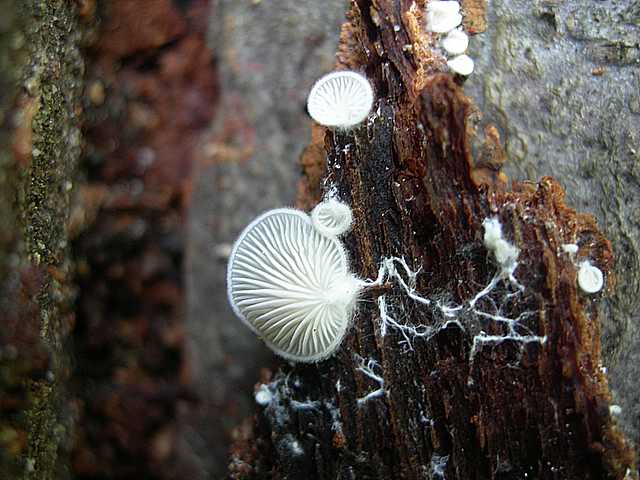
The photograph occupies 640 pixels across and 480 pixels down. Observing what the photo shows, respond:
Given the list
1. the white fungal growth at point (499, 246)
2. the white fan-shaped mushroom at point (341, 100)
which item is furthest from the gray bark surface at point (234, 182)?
the white fungal growth at point (499, 246)

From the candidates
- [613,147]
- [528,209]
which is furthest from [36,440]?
[613,147]

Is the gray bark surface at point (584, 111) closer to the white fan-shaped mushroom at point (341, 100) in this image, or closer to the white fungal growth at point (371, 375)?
the white fan-shaped mushroom at point (341, 100)

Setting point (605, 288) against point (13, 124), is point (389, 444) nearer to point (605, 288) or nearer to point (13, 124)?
point (605, 288)

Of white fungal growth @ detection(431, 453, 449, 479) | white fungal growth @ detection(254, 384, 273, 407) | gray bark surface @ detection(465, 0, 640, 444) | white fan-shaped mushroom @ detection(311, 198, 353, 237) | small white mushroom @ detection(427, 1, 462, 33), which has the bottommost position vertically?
white fungal growth @ detection(431, 453, 449, 479)

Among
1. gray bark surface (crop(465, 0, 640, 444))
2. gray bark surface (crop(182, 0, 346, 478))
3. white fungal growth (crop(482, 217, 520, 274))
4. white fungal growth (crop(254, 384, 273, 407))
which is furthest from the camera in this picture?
gray bark surface (crop(182, 0, 346, 478))

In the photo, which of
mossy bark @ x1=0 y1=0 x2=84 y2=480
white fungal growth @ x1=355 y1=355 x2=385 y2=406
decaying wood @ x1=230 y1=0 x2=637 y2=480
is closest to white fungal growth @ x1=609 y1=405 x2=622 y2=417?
decaying wood @ x1=230 y1=0 x2=637 y2=480

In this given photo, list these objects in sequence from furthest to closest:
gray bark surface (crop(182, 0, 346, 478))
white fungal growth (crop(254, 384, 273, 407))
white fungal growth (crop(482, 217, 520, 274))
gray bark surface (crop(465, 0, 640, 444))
→ gray bark surface (crop(182, 0, 346, 478))
white fungal growth (crop(254, 384, 273, 407))
gray bark surface (crop(465, 0, 640, 444))
white fungal growth (crop(482, 217, 520, 274))

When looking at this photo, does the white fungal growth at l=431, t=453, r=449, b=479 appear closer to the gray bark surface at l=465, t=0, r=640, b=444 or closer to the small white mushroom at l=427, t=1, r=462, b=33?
the gray bark surface at l=465, t=0, r=640, b=444
